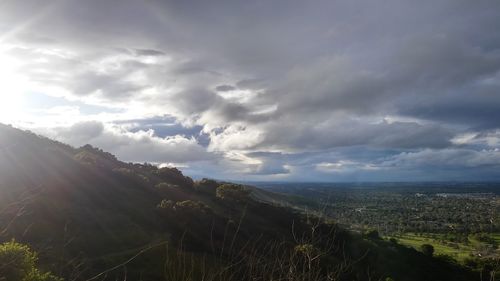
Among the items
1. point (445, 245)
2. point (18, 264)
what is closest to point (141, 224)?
point (18, 264)

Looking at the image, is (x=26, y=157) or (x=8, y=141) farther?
(x=8, y=141)

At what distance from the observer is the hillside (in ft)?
67.9

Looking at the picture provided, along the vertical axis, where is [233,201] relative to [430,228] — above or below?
above

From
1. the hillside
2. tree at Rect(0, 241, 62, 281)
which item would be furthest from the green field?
tree at Rect(0, 241, 62, 281)

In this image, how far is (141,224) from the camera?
98.3ft

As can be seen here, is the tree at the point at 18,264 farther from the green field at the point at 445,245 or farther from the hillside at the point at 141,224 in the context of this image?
the green field at the point at 445,245

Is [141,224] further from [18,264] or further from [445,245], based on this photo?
[445,245]

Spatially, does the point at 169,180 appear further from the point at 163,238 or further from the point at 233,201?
the point at 163,238

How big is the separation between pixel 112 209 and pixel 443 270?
3507 cm

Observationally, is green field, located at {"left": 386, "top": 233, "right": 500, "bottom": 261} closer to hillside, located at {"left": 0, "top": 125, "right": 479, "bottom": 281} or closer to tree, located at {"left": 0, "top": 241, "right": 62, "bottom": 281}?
hillside, located at {"left": 0, "top": 125, "right": 479, "bottom": 281}

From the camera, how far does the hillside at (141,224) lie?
20688 millimetres

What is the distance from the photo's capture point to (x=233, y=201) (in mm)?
44750

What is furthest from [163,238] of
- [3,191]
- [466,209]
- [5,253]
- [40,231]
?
[466,209]

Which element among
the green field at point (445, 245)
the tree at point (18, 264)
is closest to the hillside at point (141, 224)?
the tree at point (18, 264)
